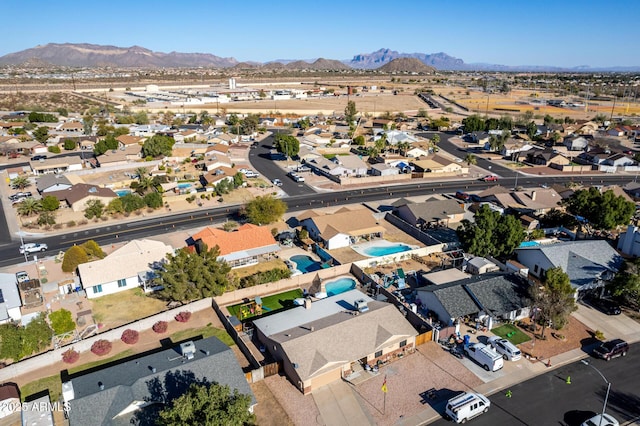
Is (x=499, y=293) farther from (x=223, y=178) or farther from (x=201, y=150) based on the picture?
(x=201, y=150)

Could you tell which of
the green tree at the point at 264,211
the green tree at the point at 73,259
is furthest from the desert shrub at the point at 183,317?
the green tree at the point at 264,211

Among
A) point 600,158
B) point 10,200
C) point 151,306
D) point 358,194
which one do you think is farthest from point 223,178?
point 600,158

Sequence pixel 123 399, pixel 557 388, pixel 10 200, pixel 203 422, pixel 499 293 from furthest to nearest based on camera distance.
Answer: pixel 10 200
pixel 499 293
pixel 557 388
pixel 123 399
pixel 203 422

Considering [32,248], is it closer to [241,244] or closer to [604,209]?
[241,244]

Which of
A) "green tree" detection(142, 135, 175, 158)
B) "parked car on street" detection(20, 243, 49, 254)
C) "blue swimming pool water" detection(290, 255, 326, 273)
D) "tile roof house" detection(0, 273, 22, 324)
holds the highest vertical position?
"green tree" detection(142, 135, 175, 158)

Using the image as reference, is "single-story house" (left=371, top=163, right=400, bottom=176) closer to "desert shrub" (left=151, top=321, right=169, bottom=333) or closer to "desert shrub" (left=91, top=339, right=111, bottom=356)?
"desert shrub" (left=151, top=321, right=169, bottom=333)

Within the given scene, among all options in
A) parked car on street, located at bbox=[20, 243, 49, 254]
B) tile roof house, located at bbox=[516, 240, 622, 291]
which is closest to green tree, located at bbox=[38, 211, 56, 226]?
parked car on street, located at bbox=[20, 243, 49, 254]

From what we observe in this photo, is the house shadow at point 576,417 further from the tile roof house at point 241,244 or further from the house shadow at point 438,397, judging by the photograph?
the tile roof house at point 241,244

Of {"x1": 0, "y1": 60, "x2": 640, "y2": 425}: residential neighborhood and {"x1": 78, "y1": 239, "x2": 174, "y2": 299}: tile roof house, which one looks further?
{"x1": 78, "y1": 239, "x2": 174, "y2": 299}: tile roof house
